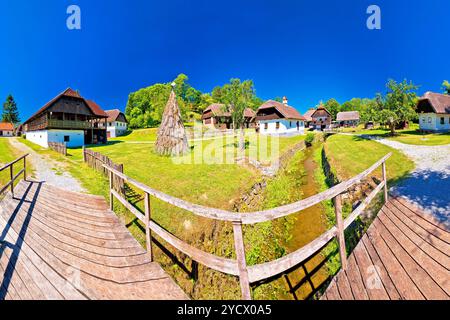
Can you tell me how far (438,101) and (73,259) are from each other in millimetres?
44345

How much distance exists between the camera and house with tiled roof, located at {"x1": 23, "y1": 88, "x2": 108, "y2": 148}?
2787 centimetres

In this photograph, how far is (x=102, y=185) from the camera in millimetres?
9648

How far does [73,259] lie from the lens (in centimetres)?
387

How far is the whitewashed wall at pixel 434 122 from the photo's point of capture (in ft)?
95.9

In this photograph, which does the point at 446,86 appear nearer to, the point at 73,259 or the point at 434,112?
the point at 434,112

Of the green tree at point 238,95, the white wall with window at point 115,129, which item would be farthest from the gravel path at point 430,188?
the white wall with window at point 115,129

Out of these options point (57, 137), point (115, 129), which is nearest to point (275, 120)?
point (57, 137)

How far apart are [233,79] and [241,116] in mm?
3956

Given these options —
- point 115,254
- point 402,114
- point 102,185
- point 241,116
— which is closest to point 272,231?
point 115,254

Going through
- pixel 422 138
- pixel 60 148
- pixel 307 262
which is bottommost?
pixel 307 262

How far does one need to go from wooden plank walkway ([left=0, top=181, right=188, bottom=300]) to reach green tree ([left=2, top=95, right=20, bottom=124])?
4216 inches
